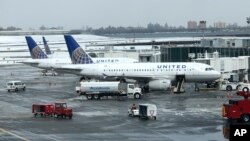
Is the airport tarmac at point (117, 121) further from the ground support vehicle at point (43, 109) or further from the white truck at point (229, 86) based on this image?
the white truck at point (229, 86)

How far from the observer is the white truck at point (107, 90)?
56469mm

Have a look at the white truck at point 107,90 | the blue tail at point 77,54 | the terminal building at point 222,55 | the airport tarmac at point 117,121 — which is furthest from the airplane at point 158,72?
the white truck at point 107,90

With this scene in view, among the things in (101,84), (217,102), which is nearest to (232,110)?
(217,102)

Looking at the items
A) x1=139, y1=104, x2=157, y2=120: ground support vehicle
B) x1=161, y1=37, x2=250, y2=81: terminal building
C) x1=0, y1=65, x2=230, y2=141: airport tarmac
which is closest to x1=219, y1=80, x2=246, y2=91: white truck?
x1=0, y1=65, x2=230, y2=141: airport tarmac

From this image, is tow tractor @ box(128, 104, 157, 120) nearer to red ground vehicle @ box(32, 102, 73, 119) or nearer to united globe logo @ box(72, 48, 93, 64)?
red ground vehicle @ box(32, 102, 73, 119)

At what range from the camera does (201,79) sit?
64.4m

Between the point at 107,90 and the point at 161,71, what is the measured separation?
10.1 meters

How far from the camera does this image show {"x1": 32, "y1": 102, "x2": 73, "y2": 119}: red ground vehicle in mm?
43541

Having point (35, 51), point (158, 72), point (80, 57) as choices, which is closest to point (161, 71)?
point (158, 72)

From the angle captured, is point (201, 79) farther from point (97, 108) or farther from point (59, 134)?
point (59, 134)

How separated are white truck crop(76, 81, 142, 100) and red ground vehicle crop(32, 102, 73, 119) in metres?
12.0

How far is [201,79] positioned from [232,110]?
90.6 feet

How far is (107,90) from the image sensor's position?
186 ft

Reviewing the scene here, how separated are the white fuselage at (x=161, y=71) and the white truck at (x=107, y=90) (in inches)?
308
